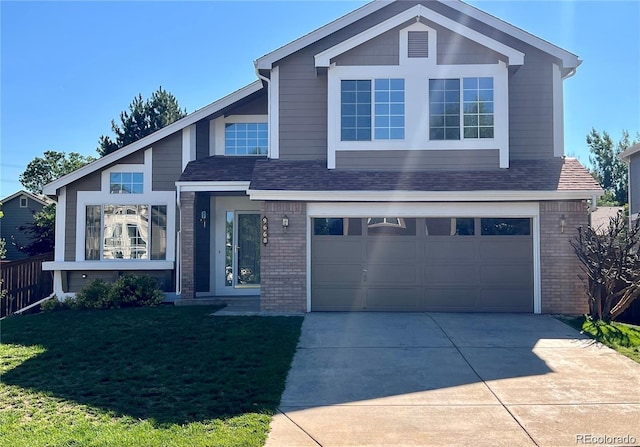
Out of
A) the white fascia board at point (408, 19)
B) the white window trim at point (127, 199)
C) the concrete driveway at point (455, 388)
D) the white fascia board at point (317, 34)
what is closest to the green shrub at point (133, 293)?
the white window trim at point (127, 199)

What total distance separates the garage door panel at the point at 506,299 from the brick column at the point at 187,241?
23.4 ft

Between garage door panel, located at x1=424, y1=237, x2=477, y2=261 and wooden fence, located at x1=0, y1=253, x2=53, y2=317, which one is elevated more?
garage door panel, located at x1=424, y1=237, x2=477, y2=261

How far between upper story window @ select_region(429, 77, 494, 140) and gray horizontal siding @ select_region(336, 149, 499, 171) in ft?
A: 1.43

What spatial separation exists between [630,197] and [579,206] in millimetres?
11795

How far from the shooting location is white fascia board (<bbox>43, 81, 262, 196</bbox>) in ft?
43.4

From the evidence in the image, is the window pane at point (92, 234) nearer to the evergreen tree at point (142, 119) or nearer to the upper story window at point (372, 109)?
the upper story window at point (372, 109)

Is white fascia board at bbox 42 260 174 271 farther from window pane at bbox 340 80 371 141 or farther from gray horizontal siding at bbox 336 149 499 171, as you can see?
window pane at bbox 340 80 371 141

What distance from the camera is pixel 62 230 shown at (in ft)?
44.1

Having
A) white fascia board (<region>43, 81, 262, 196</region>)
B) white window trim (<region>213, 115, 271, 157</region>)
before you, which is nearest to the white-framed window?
white fascia board (<region>43, 81, 262, 196</region>)

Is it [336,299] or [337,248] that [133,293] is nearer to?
[336,299]

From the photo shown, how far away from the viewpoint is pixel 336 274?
1115 centimetres

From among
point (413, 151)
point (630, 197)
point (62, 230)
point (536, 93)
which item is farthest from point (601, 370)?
point (630, 197)

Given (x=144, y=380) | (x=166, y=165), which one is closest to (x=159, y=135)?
(x=166, y=165)

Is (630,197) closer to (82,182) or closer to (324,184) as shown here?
(324,184)
